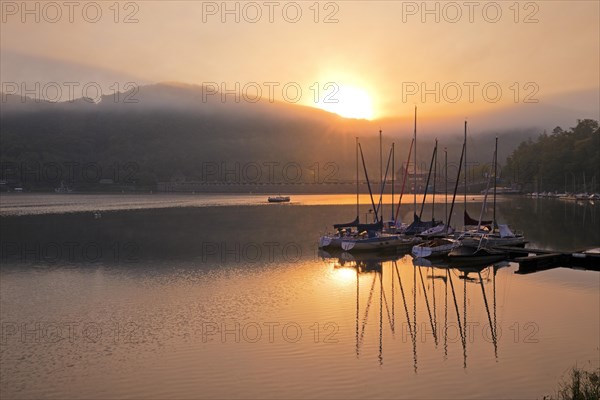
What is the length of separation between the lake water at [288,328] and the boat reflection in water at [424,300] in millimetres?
112

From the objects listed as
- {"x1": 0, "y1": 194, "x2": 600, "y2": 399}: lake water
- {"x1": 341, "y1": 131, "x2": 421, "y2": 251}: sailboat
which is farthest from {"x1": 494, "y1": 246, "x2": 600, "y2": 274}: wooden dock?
{"x1": 341, "y1": 131, "x2": 421, "y2": 251}: sailboat

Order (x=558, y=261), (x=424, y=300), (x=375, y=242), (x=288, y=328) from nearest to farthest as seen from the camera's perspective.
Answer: (x=288, y=328) → (x=424, y=300) → (x=558, y=261) → (x=375, y=242)

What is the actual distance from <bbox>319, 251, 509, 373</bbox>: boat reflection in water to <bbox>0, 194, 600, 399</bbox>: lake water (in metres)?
0.11

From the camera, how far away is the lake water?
19969mm

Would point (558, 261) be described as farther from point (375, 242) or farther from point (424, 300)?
point (375, 242)

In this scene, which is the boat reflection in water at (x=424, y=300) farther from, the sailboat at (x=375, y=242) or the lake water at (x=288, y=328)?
the sailboat at (x=375, y=242)

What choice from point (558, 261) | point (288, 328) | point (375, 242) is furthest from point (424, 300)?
point (375, 242)

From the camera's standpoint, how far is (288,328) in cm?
2678

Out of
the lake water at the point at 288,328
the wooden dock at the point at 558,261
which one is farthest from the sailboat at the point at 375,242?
the wooden dock at the point at 558,261

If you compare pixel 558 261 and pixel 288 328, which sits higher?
pixel 558 261

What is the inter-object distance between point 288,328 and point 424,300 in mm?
9649

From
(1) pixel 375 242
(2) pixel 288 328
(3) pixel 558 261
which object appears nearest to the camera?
(2) pixel 288 328

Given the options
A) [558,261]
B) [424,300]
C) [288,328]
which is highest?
[558,261]

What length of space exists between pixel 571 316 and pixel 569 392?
12513mm
